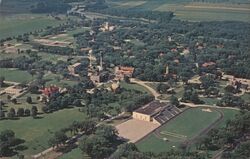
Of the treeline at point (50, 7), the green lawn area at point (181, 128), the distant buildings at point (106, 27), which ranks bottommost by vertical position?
the green lawn area at point (181, 128)

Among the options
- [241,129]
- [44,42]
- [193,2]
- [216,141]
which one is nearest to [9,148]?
[216,141]

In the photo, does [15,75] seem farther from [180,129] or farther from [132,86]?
[180,129]

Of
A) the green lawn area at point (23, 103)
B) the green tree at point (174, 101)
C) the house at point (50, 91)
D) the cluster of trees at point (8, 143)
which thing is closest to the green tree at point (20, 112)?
the green lawn area at point (23, 103)

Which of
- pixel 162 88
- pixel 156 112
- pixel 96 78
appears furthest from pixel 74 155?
pixel 96 78

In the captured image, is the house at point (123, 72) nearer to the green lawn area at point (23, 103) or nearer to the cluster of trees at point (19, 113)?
the green lawn area at point (23, 103)

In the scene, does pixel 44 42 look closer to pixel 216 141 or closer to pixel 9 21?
pixel 9 21
